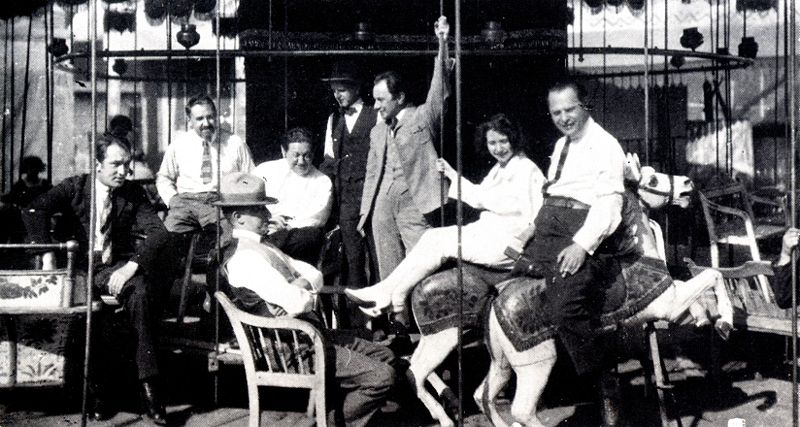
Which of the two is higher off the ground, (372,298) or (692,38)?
(692,38)

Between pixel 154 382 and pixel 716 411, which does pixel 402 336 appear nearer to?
pixel 154 382

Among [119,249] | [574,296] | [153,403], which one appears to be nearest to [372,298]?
[574,296]

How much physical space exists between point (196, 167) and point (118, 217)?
959mm

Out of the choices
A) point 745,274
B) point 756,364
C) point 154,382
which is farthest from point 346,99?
point 756,364

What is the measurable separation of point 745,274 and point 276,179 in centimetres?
329

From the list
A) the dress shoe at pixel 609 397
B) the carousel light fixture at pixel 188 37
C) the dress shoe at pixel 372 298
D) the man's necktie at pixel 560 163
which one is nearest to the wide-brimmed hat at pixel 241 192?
the dress shoe at pixel 372 298

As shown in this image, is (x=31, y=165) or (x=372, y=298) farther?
(x=31, y=165)

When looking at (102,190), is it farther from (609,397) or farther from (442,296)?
(609,397)

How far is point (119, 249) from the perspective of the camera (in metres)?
5.75

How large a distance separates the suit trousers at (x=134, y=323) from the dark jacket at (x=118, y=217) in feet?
0.48

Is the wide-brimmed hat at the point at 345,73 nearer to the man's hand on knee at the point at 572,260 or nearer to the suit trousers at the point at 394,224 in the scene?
the suit trousers at the point at 394,224

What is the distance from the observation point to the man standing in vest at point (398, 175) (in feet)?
19.2

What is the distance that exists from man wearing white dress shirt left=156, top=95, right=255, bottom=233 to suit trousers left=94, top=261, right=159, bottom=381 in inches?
33.5

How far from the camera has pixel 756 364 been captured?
6422 millimetres
